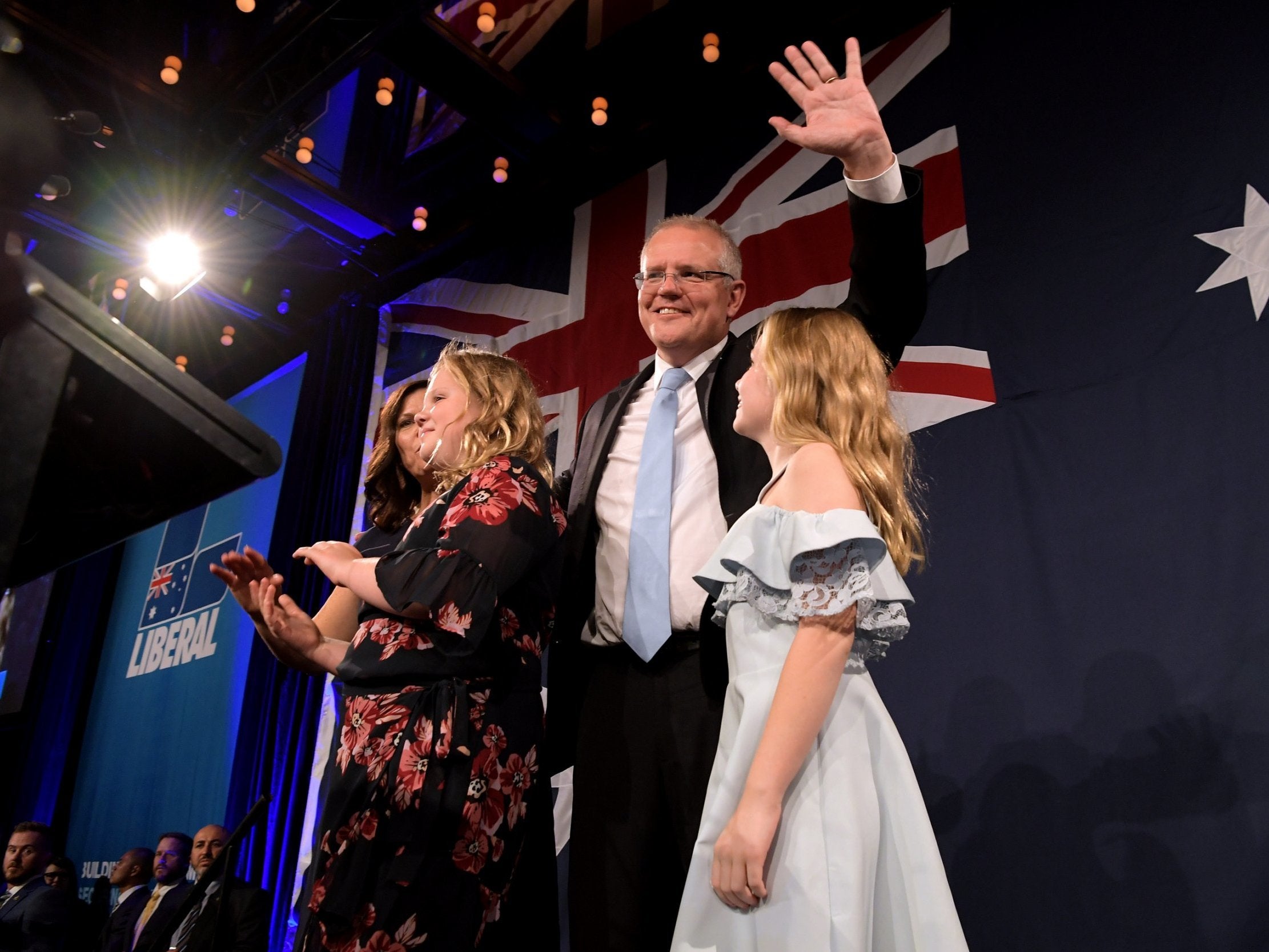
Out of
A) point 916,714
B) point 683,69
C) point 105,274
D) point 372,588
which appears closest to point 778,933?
point 372,588

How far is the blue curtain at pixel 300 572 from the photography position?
4711 mm

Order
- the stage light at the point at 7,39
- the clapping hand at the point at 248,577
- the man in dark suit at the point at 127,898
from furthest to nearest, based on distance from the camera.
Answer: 1. the man in dark suit at the point at 127,898
2. the clapping hand at the point at 248,577
3. the stage light at the point at 7,39

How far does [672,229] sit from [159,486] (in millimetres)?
1657

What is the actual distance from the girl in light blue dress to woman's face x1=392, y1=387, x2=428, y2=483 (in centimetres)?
89

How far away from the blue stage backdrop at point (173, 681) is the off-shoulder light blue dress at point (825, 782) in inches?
192

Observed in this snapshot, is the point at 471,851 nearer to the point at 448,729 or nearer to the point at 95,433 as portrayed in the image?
the point at 448,729

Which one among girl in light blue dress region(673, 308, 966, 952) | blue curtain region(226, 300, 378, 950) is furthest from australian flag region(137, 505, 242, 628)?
girl in light blue dress region(673, 308, 966, 952)

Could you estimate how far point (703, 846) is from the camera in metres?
1.34

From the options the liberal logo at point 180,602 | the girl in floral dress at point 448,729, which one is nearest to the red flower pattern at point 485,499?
the girl in floral dress at point 448,729

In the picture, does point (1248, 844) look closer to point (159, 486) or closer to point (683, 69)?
point (159, 486)

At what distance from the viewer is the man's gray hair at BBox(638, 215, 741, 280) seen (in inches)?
87.0

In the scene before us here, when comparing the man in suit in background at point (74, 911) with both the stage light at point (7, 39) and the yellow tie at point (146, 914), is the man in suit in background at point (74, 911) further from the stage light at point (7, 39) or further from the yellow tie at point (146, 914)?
the stage light at point (7, 39)

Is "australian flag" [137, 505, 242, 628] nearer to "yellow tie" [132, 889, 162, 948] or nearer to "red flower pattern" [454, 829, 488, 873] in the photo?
"yellow tie" [132, 889, 162, 948]

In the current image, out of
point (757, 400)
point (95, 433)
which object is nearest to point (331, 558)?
point (757, 400)
